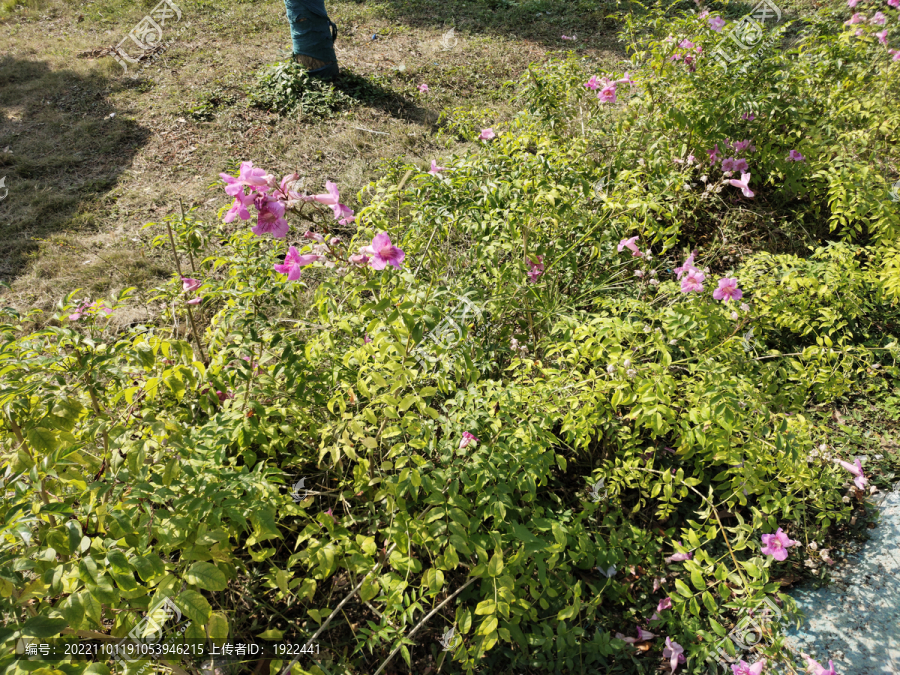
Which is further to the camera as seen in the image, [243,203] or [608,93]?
[608,93]

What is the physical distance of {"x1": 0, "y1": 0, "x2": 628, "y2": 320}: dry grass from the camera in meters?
3.52

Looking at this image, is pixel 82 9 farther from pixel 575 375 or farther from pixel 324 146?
pixel 575 375

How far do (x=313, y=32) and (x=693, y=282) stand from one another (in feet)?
14.3

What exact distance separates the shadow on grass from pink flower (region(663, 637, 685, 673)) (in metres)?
3.63

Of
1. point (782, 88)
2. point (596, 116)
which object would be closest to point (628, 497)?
point (596, 116)

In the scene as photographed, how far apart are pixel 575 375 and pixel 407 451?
22.9 inches

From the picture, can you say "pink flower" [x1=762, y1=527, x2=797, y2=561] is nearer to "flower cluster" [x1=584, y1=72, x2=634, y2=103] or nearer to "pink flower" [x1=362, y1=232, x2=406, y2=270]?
"pink flower" [x1=362, y1=232, x2=406, y2=270]

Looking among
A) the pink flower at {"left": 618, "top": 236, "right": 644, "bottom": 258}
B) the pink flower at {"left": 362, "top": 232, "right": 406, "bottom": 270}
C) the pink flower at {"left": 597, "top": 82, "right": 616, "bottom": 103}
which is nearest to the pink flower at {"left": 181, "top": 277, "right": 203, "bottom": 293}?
the pink flower at {"left": 362, "top": 232, "right": 406, "bottom": 270}

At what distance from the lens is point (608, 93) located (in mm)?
2797

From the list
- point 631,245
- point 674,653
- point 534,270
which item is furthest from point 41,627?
point 631,245

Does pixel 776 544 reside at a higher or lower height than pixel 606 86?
lower

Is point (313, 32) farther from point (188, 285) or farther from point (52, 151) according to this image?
point (188, 285)

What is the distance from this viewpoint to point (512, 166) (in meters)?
2.20

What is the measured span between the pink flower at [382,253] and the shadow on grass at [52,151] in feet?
8.96
